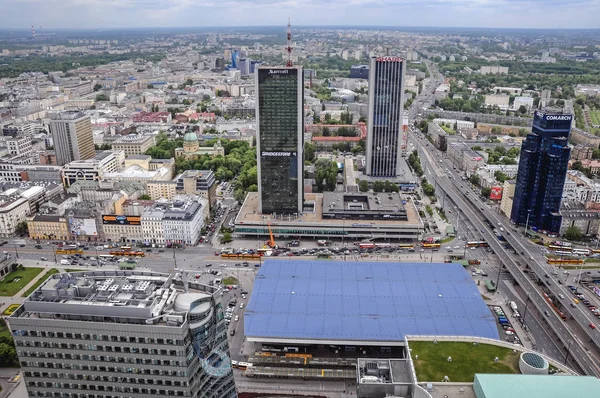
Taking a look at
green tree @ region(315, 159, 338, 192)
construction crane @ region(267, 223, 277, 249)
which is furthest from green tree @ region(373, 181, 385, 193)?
construction crane @ region(267, 223, 277, 249)

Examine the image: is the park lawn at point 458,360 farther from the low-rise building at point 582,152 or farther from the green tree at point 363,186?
the low-rise building at point 582,152

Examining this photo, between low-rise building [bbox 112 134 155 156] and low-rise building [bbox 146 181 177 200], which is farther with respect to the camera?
low-rise building [bbox 112 134 155 156]

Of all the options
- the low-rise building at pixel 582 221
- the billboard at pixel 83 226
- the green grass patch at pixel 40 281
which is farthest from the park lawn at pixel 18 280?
the low-rise building at pixel 582 221

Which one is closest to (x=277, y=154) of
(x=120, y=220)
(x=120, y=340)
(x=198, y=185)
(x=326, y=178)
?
(x=198, y=185)

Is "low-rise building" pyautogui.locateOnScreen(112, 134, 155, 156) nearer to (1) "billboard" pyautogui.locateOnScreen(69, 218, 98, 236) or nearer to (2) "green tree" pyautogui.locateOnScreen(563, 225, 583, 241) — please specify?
(1) "billboard" pyautogui.locateOnScreen(69, 218, 98, 236)

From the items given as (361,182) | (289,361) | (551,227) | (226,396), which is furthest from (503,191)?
(226,396)

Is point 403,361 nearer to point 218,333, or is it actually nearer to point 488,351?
point 488,351
